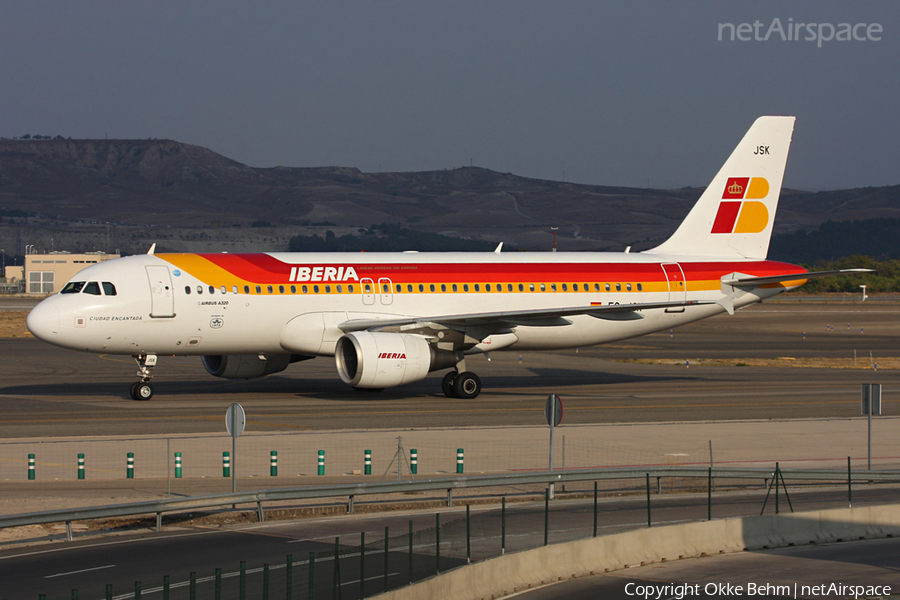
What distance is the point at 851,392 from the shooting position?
41312 millimetres

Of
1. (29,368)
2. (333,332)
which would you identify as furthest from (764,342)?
(29,368)

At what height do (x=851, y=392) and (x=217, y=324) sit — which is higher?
(x=217, y=324)

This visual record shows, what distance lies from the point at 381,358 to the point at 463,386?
4452mm

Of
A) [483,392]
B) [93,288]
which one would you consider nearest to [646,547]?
[93,288]

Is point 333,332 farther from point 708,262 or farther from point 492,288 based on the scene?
point 708,262

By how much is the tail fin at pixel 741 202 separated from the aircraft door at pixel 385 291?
1177 centimetres

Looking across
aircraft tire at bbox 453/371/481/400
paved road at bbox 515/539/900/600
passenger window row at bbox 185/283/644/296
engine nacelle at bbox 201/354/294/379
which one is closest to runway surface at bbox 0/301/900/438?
aircraft tire at bbox 453/371/481/400

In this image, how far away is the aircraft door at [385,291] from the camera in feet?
126

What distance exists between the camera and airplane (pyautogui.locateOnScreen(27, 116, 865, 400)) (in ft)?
116

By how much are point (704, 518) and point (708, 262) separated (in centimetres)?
2553

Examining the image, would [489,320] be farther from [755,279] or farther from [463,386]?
[755,279]

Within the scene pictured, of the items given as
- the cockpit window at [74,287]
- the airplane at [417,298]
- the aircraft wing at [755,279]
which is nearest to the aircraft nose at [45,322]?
the airplane at [417,298]

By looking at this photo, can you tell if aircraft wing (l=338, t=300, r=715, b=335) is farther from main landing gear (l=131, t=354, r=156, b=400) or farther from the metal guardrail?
the metal guardrail

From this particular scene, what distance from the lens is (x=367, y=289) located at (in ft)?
126
